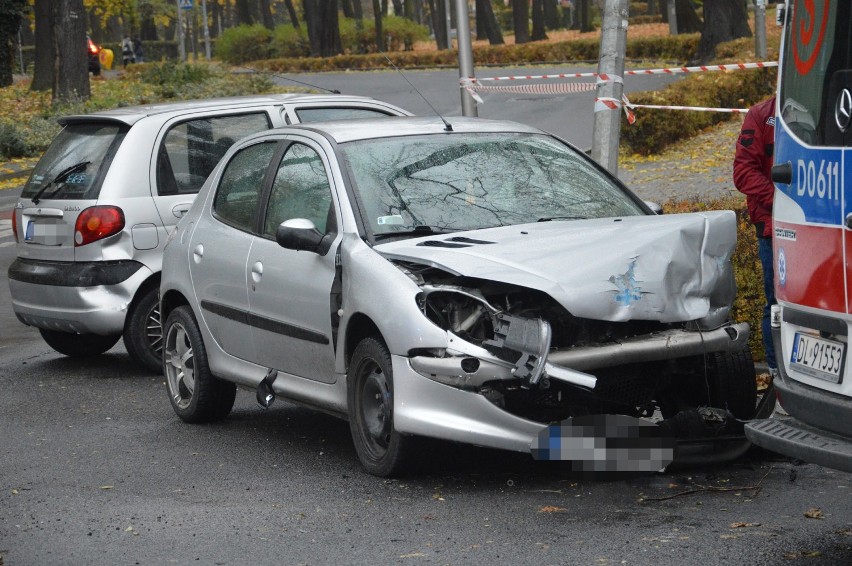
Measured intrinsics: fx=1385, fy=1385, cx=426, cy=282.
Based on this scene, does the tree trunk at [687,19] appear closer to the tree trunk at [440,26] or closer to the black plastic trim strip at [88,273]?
the tree trunk at [440,26]

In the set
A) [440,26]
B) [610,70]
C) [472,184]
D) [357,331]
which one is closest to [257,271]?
[357,331]

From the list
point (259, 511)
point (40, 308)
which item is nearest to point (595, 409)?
point (259, 511)

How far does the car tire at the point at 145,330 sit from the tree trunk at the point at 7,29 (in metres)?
34.2

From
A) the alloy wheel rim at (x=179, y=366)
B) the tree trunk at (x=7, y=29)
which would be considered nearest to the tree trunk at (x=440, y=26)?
the tree trunk at (x=7, y=29)

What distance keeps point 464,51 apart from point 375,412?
29.7 ft

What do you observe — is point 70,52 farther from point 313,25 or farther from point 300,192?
point 313,25

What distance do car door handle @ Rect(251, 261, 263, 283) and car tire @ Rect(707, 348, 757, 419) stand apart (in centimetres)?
234

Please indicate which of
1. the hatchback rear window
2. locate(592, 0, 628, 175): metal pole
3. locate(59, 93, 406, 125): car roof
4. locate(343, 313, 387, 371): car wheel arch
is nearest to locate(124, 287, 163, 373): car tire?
the hatchback rear window

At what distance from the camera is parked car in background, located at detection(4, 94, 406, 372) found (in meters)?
9.62

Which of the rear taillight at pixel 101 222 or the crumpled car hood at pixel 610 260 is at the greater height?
the crumpled car hood at pixel 610 260

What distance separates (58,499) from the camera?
651cm

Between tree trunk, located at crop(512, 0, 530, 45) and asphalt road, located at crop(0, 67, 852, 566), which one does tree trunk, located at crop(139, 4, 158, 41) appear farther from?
asphalt road, located at crop(0, 67, 852, 566)

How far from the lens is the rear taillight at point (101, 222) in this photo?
9.58 m

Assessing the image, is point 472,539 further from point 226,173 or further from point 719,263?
point 226,173
